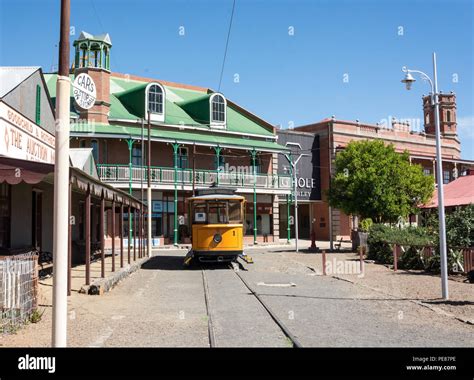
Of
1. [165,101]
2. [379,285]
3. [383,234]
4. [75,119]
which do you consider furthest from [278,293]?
[165,101]

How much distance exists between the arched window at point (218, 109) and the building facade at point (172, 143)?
8cm

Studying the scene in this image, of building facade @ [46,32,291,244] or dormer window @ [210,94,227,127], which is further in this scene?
dormer window @ [210,94,227,127]

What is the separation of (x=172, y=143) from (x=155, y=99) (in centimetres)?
399

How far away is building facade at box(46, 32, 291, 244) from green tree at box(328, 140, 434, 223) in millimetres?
8057

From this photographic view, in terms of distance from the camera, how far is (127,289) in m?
15.0

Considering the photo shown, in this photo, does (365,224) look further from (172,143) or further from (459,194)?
(172,143)

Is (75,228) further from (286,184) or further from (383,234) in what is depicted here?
(286,184)

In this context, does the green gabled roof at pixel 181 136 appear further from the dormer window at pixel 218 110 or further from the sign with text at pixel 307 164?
the sign with text at pixel 307 164

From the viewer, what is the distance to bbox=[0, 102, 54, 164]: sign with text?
13844mm

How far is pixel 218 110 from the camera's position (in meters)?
41.1

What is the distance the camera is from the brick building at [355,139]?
4688 centimetres

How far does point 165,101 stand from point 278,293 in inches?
1108

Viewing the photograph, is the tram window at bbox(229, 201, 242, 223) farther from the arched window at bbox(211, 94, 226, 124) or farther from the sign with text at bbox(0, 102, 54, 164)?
the arched window at bbox(211, 94, 226, 124)

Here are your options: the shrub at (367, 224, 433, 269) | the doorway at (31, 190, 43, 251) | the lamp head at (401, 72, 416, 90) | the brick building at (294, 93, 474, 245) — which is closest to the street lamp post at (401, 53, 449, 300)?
the lamp head at (401, 72, 416, 90)
